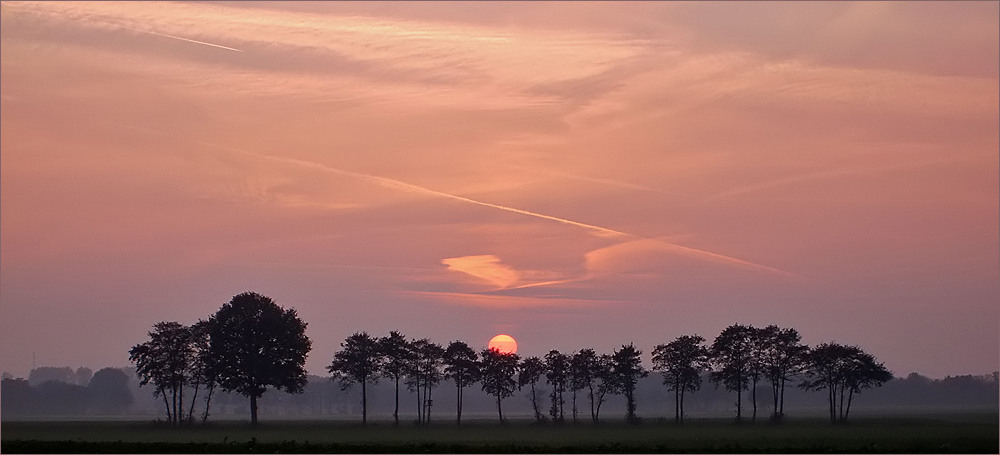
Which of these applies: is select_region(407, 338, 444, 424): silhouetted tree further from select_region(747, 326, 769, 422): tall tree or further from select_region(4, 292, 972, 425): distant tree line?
select_region(747, 326, 769, 422): tall tree

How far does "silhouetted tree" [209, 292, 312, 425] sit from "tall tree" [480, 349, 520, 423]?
26.0 meters

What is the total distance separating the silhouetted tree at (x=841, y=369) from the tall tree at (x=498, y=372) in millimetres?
38827

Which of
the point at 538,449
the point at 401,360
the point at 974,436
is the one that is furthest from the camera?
the point at 401,360

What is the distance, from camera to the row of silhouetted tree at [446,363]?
131m

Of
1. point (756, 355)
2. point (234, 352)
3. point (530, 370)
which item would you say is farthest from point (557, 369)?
point (234, 352)

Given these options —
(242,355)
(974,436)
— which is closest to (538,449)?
(974,436)

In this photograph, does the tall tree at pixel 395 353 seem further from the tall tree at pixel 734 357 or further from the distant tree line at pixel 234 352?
the tall tree at pixel 734 357

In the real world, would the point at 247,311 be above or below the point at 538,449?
above

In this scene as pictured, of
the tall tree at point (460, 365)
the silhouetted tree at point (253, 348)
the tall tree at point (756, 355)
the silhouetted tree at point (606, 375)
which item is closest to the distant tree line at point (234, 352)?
the silhouetted tree at point (253, 348)

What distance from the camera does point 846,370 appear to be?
131875 mm

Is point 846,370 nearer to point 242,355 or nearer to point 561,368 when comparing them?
point 561,368

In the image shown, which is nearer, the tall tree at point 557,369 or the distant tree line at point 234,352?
the distant tree line at point 234,352

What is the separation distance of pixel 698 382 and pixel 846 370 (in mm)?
18974

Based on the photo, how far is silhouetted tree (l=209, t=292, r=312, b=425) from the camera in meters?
131
